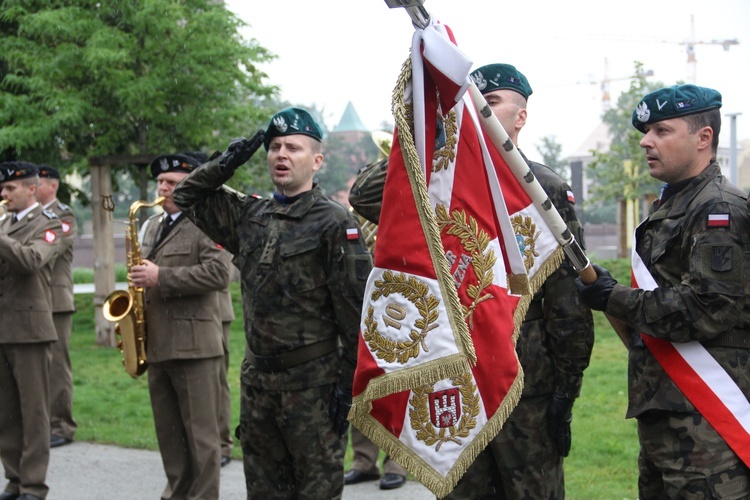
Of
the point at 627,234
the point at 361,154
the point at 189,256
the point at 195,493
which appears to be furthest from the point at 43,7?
the point at 361,154

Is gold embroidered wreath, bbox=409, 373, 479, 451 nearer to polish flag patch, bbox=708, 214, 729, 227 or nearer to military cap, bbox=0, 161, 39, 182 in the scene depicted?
polish flag patch, bbox=708, 214, 729, 227

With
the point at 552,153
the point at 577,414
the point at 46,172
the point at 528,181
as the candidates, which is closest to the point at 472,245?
the point at 528,181

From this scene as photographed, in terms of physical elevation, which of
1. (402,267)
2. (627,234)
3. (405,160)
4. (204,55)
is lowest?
(627,234)

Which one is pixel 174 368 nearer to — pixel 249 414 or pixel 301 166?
pixel 249 414

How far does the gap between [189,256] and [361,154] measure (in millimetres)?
40796

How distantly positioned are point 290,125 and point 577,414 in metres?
5.04

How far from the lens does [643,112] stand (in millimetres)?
3896

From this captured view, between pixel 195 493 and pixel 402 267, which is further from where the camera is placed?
pixel 195 493

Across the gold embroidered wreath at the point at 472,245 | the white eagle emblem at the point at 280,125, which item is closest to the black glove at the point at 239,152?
the white eagle emblem at the point at 280,125

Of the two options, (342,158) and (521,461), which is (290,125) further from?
(342,158)

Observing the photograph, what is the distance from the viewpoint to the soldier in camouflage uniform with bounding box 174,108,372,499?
477 centimetres

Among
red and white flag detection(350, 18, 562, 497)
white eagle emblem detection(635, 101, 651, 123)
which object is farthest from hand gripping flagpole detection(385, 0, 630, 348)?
white eagle emblem detection(635, 101, 651, 123)

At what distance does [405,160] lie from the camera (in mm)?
3279

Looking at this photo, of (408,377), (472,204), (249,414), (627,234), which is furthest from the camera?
(627,234)
